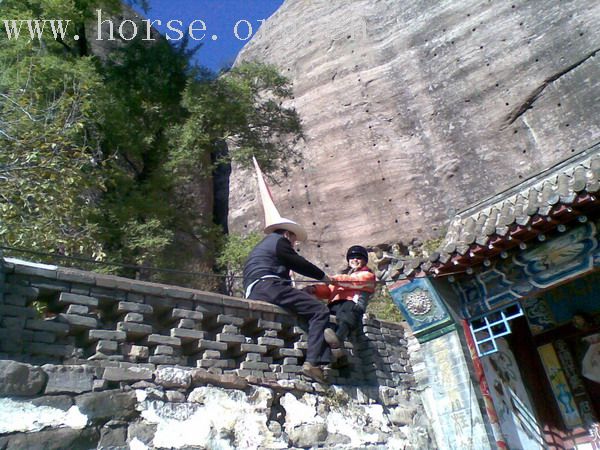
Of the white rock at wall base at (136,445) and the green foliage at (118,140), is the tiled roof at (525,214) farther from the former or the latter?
the green foliage at (118,140)

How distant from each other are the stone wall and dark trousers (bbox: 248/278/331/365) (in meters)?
0.12

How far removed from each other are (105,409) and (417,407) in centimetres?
347

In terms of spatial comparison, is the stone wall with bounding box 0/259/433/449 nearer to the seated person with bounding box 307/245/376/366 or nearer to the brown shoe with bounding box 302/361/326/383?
the brown shoe with bounding box 302/361/326/383

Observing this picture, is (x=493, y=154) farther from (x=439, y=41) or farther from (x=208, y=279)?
(x=208, y=279)

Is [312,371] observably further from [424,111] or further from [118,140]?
[424,111]

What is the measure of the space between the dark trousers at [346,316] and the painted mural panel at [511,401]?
4.59 feet

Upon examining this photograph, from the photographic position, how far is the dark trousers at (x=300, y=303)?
6.04 meters

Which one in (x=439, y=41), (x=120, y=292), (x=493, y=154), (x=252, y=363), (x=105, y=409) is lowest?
(x=105, y=409)

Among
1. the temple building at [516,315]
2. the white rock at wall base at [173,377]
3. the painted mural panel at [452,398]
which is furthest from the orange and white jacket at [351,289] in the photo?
the white rock at wall base at [173,377]

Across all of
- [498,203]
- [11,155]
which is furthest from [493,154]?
[11,155]

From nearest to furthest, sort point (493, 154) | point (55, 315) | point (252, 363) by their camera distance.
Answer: point (55, 315)
point (252, 363)
point (493, 154)

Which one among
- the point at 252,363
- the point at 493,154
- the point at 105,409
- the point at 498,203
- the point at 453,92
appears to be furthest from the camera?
the point at 453,92

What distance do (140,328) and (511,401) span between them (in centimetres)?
410

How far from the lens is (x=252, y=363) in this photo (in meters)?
5.54
